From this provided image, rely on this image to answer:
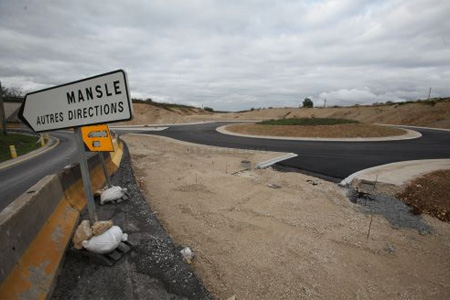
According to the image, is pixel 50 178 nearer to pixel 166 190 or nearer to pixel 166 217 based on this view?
pixel 166 217

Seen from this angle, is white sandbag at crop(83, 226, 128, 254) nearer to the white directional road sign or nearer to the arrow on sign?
the white directional road sign

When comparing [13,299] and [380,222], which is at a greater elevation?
[13,299]

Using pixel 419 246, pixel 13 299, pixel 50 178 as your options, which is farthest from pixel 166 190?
pixel 419 246

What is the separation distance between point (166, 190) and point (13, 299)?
5633 millimetres

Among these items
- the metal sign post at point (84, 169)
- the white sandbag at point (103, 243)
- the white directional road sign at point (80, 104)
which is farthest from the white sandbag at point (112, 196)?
the white directional road sign at point (80, 104)

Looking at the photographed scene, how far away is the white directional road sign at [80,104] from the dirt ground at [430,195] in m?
7.57

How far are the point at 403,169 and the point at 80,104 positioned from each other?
1155 cm

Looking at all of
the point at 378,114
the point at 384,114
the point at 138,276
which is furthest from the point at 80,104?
the point at 378,114

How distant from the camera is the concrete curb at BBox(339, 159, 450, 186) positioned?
8.39m

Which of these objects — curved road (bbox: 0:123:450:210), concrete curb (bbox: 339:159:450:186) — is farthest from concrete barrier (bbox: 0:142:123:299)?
concrete curb (bbox: 339:159:450:186)

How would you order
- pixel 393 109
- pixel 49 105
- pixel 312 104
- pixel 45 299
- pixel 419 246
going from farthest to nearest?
pixel 312 104 < pixel 393 109 < pixel 419 246 < pixel 49 105 < pixel 45 299

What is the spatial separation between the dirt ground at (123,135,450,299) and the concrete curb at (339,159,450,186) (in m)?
1.28

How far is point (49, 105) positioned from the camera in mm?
2916

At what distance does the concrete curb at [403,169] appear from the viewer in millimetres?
8391
